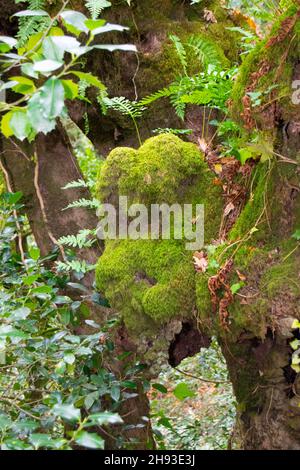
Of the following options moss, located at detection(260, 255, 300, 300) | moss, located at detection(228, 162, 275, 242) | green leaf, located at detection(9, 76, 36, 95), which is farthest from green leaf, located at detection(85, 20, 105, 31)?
moss, located at detection(260, 255, 300, 300)

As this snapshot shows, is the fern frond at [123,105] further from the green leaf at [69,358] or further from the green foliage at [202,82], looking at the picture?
the green leaf at [69,358]

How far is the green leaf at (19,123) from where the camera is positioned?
2145 millimetres

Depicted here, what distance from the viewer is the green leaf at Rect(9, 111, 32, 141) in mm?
2145

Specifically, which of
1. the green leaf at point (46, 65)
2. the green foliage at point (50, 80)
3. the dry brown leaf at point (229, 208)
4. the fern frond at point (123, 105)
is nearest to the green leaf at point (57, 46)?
the green foliage at point (50, 80)

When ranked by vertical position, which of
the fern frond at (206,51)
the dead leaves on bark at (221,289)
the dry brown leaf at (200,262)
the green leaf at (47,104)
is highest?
the fern frond at (206,51)

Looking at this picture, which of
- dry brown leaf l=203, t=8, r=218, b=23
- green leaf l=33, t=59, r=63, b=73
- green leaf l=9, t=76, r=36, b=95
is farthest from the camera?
dry brown leaf l=203, t=8, r=218, b=23

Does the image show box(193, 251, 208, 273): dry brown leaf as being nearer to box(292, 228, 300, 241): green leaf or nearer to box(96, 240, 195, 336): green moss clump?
box(96, 240, 195, 336): green moss clump

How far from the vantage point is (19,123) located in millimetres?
2156

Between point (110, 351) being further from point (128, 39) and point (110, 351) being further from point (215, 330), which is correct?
point (128, 39)

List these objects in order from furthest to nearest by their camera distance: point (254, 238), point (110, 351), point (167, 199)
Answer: point (110, 351) < point (167, 199) < point (254, 238)

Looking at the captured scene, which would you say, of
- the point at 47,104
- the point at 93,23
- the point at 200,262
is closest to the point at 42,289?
the point at 200,262

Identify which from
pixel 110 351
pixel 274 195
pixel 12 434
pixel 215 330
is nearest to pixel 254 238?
pixel 274 195

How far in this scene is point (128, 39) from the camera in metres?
4.37
